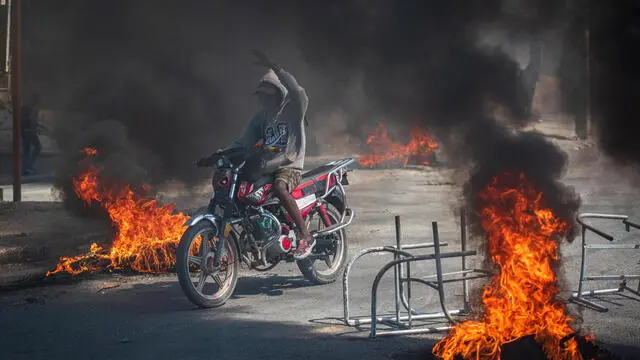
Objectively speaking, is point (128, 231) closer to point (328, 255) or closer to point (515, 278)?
point (328, 255)

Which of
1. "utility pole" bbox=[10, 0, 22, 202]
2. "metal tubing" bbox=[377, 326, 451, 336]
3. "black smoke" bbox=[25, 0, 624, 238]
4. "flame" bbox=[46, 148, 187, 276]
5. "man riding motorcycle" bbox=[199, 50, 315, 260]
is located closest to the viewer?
"metal tubing" bbox=[377, 326, 451, 336]

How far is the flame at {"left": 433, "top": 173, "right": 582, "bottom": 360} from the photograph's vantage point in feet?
16.8

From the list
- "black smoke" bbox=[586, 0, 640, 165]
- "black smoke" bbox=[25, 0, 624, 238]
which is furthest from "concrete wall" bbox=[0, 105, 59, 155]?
"black smoke" bbox=[586, 0, 640, 165]

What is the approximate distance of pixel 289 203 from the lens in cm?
757

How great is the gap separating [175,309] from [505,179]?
9.40 feet

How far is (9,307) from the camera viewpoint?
6.99 metres

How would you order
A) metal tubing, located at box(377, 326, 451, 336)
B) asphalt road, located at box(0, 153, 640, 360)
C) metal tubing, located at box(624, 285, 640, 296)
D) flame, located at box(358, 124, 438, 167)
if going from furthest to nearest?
flame, located at box(358, 124, 438, 167), metal tubing, located at box(624, 285, 640, 296), metal tubing, located at box(377, 326, 451, 336), asphalt road, located at box(0, 153, 640, 360)

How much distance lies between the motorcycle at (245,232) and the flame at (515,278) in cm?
236

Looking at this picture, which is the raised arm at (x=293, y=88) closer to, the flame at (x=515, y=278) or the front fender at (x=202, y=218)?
the front fender at (x=202, y=218)

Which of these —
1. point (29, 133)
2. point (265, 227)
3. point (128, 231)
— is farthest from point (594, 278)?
point (29, 133)

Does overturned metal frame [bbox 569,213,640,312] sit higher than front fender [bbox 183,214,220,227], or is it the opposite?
front fender [bbox 183,214,220,227]

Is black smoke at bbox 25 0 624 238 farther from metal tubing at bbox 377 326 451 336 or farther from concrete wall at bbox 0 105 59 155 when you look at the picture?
concrete wall at bbox 0 105 59 155

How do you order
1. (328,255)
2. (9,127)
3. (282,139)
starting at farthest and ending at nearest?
(9,127), (328,255), (282,139)

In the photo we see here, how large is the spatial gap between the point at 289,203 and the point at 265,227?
0.30 meters
